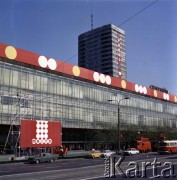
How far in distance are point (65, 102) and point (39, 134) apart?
867 inches

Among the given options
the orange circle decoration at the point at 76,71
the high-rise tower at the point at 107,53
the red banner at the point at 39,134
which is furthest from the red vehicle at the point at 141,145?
the high-rise tower at the point at 107,53

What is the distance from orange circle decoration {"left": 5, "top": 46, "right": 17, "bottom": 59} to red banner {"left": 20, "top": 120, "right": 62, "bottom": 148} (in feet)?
49.7

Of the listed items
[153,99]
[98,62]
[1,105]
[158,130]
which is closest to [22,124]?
[1,105]

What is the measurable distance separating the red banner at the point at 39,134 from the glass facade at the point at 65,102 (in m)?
7.32

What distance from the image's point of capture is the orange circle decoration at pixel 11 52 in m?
62.5

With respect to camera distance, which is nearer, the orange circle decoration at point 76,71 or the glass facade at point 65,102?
the glass facade at point 65,102

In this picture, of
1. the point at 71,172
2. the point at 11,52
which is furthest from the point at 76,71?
the point at 71,172

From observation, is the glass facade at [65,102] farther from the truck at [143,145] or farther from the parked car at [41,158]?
the parked car at [41,158]

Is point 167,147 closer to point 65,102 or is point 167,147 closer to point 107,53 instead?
point 65,102

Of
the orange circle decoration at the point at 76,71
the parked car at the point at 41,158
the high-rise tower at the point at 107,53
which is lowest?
the parked car at the point at 41,158

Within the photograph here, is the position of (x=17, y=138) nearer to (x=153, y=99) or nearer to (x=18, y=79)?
(x=18, y=79)

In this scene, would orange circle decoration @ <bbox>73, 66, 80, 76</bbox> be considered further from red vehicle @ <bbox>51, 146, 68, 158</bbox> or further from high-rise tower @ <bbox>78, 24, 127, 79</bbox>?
high-rise tower @ <bbox>78, 24, 127, 79</bbox>

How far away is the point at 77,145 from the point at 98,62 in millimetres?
102415

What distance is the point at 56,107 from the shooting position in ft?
244
